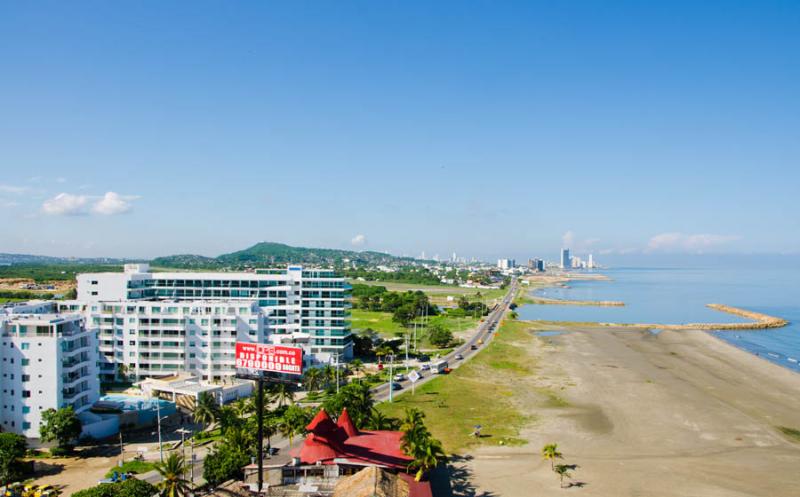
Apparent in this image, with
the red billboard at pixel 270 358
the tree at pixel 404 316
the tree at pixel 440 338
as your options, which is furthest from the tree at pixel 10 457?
the tree at pixel 404 316

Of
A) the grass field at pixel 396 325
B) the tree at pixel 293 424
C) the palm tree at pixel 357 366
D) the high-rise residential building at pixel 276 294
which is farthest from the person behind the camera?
the grass field at pixel 396 325

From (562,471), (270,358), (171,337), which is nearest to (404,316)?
(171,337)

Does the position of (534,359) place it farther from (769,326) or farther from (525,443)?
(769,326)

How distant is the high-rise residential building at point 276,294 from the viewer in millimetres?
111438

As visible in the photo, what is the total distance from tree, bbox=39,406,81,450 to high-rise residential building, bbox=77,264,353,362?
1833 inches

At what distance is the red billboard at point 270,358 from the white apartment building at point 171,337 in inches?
2048

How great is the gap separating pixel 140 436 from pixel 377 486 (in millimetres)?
40626

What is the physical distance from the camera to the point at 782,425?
2933 inches

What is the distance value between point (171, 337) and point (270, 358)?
5772 cm

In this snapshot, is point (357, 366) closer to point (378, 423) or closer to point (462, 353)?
point (462, 353)

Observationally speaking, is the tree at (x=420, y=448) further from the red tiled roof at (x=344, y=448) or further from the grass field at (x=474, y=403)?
the grass field at (x=474, y=403)

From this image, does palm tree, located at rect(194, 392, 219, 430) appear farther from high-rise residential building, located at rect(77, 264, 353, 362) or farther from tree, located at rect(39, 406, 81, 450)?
high-rise residential building, located at rect(77, 264, 353, 362)

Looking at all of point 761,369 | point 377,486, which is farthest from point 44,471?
point 761,369

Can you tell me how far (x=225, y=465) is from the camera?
161ft
